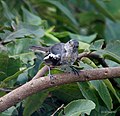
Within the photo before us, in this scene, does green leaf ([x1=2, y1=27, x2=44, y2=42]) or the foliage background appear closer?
the foliage background

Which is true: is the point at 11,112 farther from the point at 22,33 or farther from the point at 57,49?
the point at 22,33

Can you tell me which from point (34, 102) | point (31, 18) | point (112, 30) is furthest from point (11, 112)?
point (112, 30)

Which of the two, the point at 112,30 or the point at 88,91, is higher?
the point at 88,91

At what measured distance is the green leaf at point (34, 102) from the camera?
3.46 ft

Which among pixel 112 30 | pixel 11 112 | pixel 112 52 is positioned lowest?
pixel 112 30

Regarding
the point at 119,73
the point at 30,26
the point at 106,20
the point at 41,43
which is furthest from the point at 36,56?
the point at 106,20

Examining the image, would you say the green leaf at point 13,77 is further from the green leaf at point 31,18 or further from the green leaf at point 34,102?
the green leaf at point 31,18

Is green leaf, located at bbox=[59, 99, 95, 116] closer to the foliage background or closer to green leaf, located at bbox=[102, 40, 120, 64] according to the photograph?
the foliage background

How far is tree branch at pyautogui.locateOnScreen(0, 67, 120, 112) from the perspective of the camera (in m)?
0.93

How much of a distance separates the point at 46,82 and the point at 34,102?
14 centimetres

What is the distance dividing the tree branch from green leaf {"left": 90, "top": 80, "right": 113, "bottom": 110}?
0.09 m

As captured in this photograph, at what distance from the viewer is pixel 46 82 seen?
94cm

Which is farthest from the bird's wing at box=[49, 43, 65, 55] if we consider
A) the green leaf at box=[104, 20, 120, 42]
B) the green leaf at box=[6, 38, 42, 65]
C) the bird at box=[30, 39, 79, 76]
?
the green leaf at box=[104, 20, 120, 42]

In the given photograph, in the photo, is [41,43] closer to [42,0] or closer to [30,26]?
[30,26]
